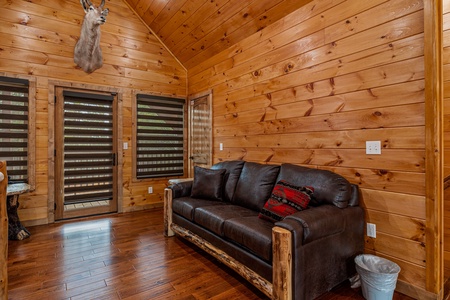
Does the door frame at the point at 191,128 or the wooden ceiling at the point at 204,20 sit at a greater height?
the wooden ceiling at the point at 204,20

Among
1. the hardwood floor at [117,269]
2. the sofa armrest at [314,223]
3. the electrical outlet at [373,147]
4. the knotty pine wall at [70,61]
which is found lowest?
the hardwood floor at [117,269]

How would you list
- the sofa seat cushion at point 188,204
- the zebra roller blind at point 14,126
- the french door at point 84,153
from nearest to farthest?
the sofa seat cushion at point 188,204 → the zebra roller blind at point 14,126 → the french door at point 84,153

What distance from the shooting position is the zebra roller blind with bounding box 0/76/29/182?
11.6ft

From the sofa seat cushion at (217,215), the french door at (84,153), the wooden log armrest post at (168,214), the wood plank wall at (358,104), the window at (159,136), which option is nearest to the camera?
the wood plank wall at (358,104)

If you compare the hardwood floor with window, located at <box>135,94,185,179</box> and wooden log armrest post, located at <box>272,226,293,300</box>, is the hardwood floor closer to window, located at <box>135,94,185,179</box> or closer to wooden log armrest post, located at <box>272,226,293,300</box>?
wooden log armrest post, located at <box>272,226,293,300</box>

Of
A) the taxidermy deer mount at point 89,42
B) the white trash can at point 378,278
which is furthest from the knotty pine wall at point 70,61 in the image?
the white trash can at point 378,278

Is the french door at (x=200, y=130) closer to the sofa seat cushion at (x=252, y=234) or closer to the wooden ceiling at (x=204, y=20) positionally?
the wooden ceiling at (x=204, y=20)

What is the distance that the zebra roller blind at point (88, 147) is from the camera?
13.3 ft

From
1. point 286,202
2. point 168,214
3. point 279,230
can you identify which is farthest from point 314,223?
point 168,214

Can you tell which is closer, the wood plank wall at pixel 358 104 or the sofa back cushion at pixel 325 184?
the wood plank wall at pixel 358 104

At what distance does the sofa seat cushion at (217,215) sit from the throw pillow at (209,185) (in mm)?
392

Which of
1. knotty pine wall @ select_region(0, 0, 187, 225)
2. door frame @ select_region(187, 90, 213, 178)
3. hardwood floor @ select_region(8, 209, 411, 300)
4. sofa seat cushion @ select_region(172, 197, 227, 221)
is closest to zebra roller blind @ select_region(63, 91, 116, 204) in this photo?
knotty pine wall @ select_region(0, 0, 187, 225)

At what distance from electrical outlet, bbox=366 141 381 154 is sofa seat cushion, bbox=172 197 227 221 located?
1678 millimetres

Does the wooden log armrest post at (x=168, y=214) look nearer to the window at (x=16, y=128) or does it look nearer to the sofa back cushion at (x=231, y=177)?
the sofa back cushion at (x=231, y=177)
